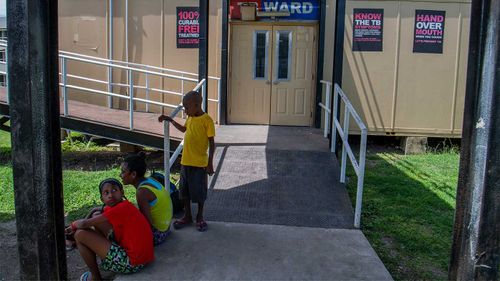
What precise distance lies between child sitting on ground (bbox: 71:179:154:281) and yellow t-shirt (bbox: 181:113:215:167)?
102cm

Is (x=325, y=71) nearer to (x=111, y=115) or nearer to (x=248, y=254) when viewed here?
(x=111, y=115)

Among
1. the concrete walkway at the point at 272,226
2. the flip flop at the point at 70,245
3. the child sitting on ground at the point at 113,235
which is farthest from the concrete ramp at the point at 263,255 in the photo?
the flip flop at the point at 70,245

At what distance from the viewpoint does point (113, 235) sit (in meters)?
3.69

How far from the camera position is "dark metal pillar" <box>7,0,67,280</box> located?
9.59 feet

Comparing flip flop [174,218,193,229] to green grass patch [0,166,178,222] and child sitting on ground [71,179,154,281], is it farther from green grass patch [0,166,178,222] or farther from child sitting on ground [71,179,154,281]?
green grass patch [0,166,178,222]

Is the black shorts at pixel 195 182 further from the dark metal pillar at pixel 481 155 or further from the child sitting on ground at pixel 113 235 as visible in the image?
the dark metal pillar at pixel 481 155

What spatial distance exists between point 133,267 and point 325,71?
6.61 meters

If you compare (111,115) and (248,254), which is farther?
(111,115)

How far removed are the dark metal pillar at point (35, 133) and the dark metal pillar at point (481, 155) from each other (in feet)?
8.50

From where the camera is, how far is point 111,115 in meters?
8.77

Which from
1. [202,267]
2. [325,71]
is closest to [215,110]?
[325,71]

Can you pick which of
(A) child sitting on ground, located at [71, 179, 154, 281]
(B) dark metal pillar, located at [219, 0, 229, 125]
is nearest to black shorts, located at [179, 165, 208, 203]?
(A) child sitting on ground, located at [71, 179, 154, 281]

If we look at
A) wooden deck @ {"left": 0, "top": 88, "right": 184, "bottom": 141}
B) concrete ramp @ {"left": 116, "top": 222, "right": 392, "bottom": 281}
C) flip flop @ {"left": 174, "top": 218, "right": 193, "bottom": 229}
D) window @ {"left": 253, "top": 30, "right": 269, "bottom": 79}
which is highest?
window @ {"left": 253, "top": 30, "right": 269, "bottom": 79}

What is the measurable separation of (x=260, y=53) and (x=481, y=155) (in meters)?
6.97
